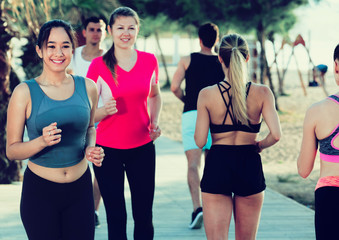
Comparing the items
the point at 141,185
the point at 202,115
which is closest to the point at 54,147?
the point at 202,115

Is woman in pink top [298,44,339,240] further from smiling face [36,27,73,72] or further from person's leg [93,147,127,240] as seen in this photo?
person's leg [93,147,127,240]

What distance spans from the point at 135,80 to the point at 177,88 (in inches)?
66.6

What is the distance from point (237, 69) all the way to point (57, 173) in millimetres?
1271

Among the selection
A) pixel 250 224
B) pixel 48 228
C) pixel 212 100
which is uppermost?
pixel 212 100

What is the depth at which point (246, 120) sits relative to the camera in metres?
3.65

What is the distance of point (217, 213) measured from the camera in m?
3.67

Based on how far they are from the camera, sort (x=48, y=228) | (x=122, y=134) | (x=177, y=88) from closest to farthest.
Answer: (x=48, y=228), (x=122, y=134), (x=177, y=88)

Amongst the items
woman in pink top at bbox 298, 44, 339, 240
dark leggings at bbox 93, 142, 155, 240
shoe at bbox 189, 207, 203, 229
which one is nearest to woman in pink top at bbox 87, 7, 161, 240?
dark leggings at bbox 93, 142, 155, 240

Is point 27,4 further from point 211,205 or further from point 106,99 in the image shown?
point 211,205

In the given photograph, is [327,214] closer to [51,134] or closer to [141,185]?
[51,134]

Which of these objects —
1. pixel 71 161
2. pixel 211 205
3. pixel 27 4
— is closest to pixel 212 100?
pixel 211 205

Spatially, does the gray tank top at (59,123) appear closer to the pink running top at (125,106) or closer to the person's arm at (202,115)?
the person's arm at (202,115)

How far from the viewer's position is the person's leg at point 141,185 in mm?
4289

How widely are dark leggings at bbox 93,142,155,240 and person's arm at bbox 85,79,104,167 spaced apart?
76 centimetres
